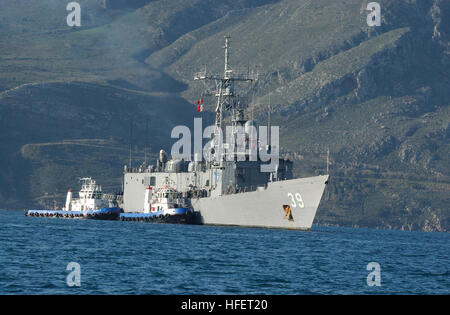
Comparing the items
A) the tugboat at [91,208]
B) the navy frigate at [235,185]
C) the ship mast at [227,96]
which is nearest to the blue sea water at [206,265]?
the navy frigate at [235,185]

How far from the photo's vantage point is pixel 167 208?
91938 mm

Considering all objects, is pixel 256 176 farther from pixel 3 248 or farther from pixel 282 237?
pixel 3 248

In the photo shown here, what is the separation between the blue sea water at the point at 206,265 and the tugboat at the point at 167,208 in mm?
18106

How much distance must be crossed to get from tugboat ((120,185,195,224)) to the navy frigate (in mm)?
907

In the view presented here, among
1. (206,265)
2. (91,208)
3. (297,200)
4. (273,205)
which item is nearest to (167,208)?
(273,205)

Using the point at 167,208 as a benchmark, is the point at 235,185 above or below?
above

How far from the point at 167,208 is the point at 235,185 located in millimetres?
9105

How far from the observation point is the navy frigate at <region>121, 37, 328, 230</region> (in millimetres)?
76688

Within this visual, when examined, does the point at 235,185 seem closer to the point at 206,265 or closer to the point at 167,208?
the point at 167,208

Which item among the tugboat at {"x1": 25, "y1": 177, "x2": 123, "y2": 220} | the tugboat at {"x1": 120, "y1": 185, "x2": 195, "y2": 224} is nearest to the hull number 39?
the tugboat at {"x1": 120, "y1": 185, "x2": 195, "y2": 224}

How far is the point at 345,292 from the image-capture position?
3912cm

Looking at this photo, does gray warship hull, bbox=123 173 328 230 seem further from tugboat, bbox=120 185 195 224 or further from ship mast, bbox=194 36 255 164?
ship mast, bbox=194 36 255 164
